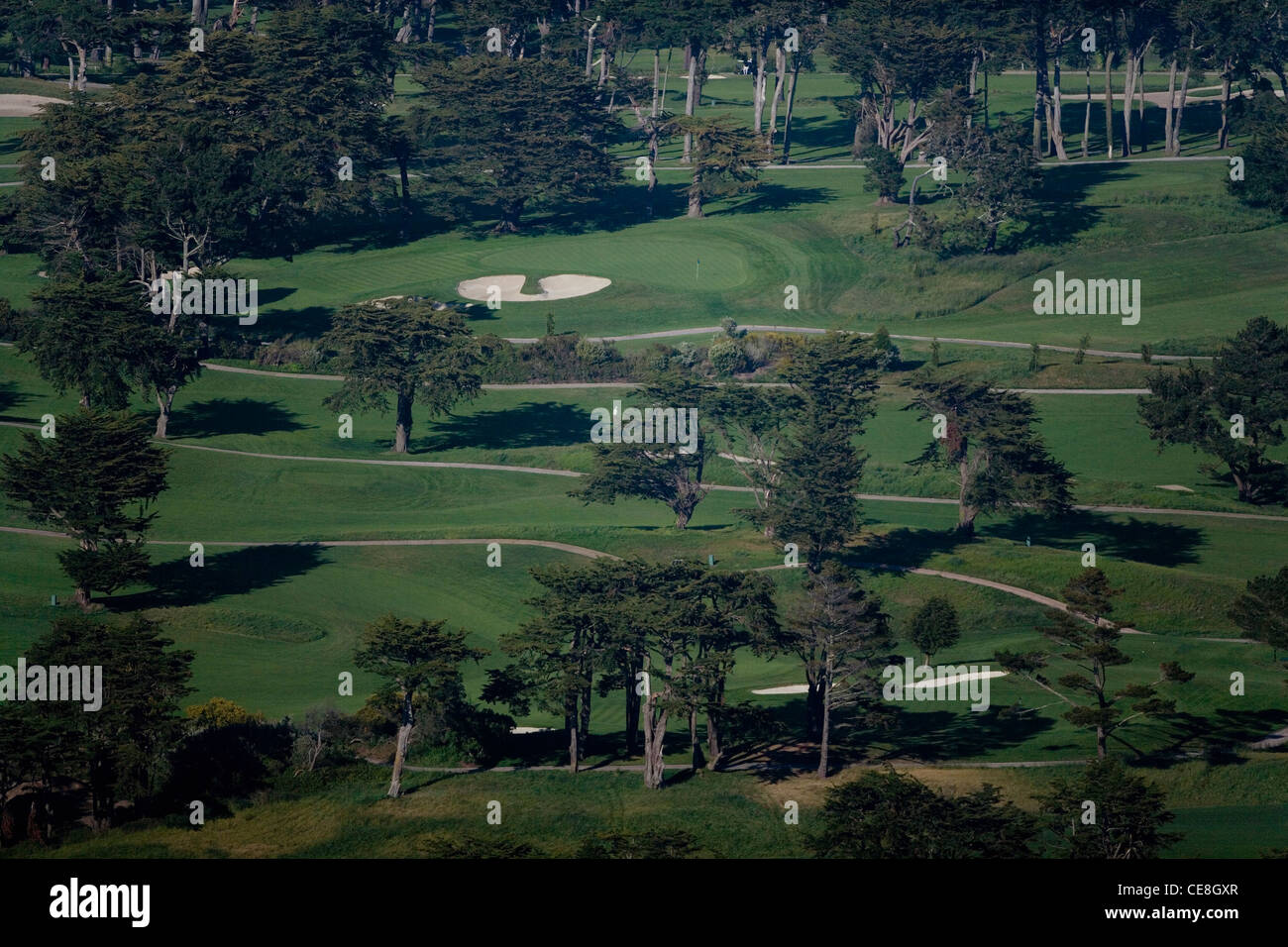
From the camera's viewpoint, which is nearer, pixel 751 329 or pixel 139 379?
pixel 139 379

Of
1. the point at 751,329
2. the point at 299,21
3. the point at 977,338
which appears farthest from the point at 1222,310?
the point at 299,21

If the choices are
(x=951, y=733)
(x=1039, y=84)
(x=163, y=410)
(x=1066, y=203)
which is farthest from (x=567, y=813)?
(x=1039, y=84)

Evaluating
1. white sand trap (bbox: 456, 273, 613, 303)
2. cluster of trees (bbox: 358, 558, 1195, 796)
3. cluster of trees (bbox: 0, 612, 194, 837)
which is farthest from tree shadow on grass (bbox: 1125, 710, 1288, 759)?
white sand trap (bbox: 456, 273, 613, 303)

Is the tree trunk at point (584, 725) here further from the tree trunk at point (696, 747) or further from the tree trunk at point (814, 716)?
the tree trunk at point (814, 716)

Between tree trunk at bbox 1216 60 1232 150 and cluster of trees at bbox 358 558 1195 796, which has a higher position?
tree trunk at bbox 1216 60 1232 150

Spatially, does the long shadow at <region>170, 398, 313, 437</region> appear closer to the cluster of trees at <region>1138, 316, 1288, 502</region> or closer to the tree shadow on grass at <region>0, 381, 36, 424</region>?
the tree shadow on grass at <region>0, 381, 36, 424</region>
